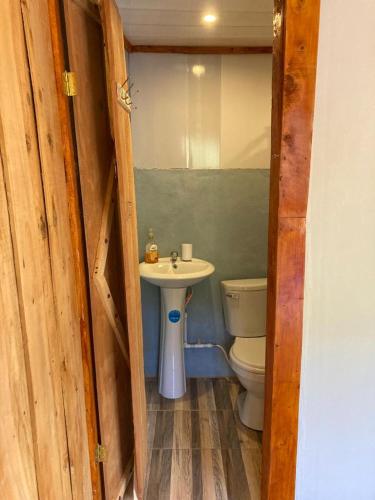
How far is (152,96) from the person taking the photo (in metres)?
2.32

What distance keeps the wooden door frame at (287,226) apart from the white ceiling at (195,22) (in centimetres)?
83

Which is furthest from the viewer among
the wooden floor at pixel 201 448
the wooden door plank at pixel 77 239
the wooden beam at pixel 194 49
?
the wooden beam at pixel 194 49

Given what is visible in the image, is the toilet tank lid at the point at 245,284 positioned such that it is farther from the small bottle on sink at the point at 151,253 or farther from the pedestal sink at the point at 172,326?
the small bottle on sink at the point at 151,253

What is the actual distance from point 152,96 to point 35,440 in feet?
6.66

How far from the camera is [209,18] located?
1887 millimetres

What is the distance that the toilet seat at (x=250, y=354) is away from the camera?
200 cm

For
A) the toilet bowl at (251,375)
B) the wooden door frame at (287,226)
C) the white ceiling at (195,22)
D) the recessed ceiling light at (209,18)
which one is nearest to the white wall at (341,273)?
the wooden door frame at (287,226)

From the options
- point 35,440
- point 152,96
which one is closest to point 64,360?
point 35,440

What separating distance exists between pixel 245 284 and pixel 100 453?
4.30ft

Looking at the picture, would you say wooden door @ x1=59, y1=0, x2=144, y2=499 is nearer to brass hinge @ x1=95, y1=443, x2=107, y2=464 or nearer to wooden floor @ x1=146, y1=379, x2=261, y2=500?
brass hinge @ x1=95, y1=443, x2=107, y2=464

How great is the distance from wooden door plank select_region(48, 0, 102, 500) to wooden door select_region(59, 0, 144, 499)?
25 millimetres

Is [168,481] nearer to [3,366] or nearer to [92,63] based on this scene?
[3,366]

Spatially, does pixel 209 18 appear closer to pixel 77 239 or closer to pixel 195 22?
pixel 195 22

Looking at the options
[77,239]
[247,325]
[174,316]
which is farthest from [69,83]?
[247,325]
